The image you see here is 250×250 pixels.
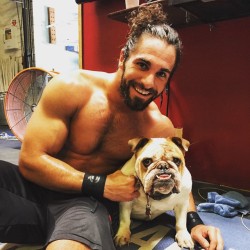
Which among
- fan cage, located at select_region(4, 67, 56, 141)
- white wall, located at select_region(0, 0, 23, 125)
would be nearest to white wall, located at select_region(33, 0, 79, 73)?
white wall, located at select_region(0, 0, 23, 125)

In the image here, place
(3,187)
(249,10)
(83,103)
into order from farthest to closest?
(249,10)
(83,103)
(3,187)

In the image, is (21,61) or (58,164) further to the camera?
(21,61)

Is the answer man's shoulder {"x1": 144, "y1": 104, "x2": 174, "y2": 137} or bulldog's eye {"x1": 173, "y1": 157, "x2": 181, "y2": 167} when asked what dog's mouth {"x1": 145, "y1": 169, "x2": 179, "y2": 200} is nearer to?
bulldog's eye {"x1": 173, "y1": 157, "x2": 181, "y2": 167}

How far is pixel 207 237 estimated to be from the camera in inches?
49.5

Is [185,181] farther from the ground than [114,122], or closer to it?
closer to it

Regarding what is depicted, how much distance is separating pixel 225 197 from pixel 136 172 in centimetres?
86

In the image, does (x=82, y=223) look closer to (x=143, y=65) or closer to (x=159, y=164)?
(x=159, y=164)

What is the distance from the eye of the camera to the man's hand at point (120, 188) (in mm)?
1160

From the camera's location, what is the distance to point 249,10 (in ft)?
5.92

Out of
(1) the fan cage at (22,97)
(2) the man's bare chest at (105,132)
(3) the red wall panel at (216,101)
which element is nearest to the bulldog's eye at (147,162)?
(2) the man's bare chest at (105,132)

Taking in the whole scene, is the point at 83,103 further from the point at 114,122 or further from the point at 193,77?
the point at 193,77

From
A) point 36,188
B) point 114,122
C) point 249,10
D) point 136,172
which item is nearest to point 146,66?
point 114,122

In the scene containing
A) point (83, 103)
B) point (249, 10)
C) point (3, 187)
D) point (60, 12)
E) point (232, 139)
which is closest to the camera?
point (3, 187)

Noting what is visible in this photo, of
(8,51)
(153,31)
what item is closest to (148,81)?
(153,31)
